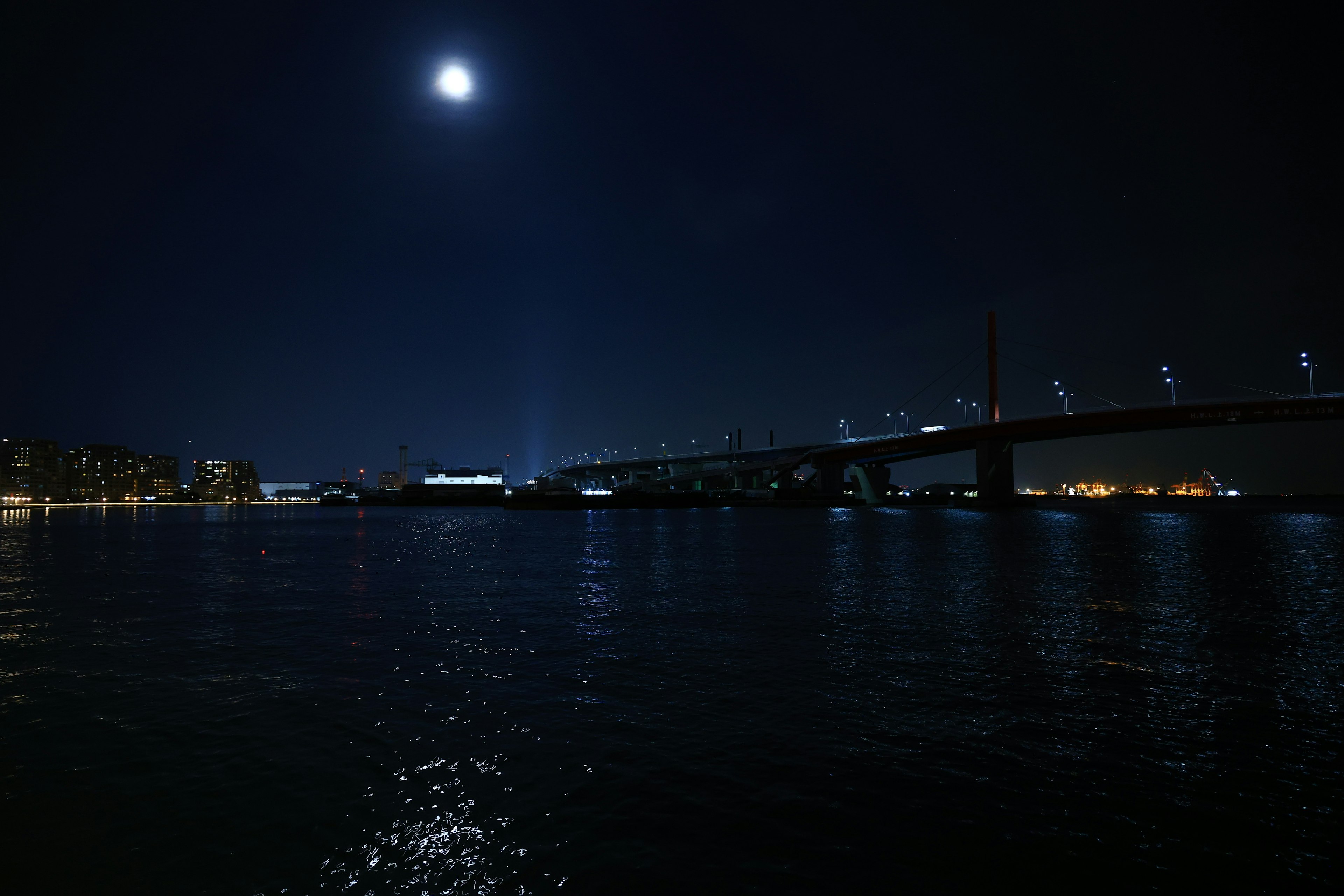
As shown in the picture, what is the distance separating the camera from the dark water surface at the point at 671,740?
519 centimetres

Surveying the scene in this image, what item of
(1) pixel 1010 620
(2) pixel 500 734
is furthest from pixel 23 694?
(1) pixel 1010 620

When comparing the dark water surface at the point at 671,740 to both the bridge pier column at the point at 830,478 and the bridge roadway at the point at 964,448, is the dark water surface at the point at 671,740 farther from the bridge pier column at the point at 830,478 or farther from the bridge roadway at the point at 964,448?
the bridge pier column at the point at 830,478

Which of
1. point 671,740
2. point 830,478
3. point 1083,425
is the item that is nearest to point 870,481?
point 830,478

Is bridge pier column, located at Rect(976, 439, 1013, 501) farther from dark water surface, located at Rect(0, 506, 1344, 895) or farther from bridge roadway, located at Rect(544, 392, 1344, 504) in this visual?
dark water surface, located at Rect(0, 506, 1344, 895)

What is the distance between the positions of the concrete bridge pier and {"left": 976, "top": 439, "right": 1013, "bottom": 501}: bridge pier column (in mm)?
25761

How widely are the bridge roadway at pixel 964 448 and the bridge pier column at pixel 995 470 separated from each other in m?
0.10

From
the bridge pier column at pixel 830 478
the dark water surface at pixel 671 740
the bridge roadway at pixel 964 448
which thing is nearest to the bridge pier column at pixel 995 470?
the bridge roadway at pixel 964 448

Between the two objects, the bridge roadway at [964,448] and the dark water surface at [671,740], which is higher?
the bridge roadway at [964,448]

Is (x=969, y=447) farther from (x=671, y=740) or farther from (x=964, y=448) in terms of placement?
(x=671, y=740)

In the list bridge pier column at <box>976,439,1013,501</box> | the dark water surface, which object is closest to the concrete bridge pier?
Result: bridge pier column at <box>976,439,1013,501</box>

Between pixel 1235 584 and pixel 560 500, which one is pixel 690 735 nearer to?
pixel 1235 584

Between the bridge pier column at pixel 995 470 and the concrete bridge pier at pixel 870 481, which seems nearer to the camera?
the bridge pier column at pixel 995 470

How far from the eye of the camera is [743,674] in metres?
10.5

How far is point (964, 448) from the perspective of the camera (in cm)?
9156
